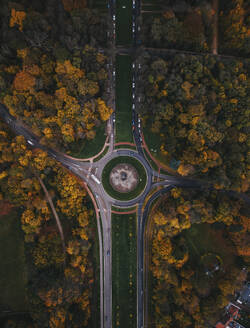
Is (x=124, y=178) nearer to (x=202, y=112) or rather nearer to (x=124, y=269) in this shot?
(x=124, y=269)

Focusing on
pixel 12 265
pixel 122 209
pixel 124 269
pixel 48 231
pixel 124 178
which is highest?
pixel 124 178

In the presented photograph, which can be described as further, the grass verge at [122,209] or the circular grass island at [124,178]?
the grass verge at [122,209]

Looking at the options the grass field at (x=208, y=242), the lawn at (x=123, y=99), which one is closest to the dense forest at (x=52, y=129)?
the lawn at (x=123, y=99)

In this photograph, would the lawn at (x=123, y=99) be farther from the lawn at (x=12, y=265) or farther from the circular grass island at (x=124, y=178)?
the lawn at (x=12, y=265)

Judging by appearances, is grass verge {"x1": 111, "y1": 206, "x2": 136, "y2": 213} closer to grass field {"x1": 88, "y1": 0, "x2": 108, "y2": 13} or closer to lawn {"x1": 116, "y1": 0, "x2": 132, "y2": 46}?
lawn {"x1": 116, "y1": 0, "x2": 132, "y2": 46}

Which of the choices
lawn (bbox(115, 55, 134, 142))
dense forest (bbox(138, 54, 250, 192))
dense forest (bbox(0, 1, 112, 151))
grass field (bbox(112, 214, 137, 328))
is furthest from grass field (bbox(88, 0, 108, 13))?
grass field (bbox(112, 214, 137, 328))

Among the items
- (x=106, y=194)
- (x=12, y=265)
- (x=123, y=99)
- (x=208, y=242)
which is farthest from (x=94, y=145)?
(x=208, y=242)

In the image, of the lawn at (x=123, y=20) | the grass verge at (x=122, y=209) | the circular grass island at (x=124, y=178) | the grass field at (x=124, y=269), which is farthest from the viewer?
the grass verge at (x=122, y=209)
